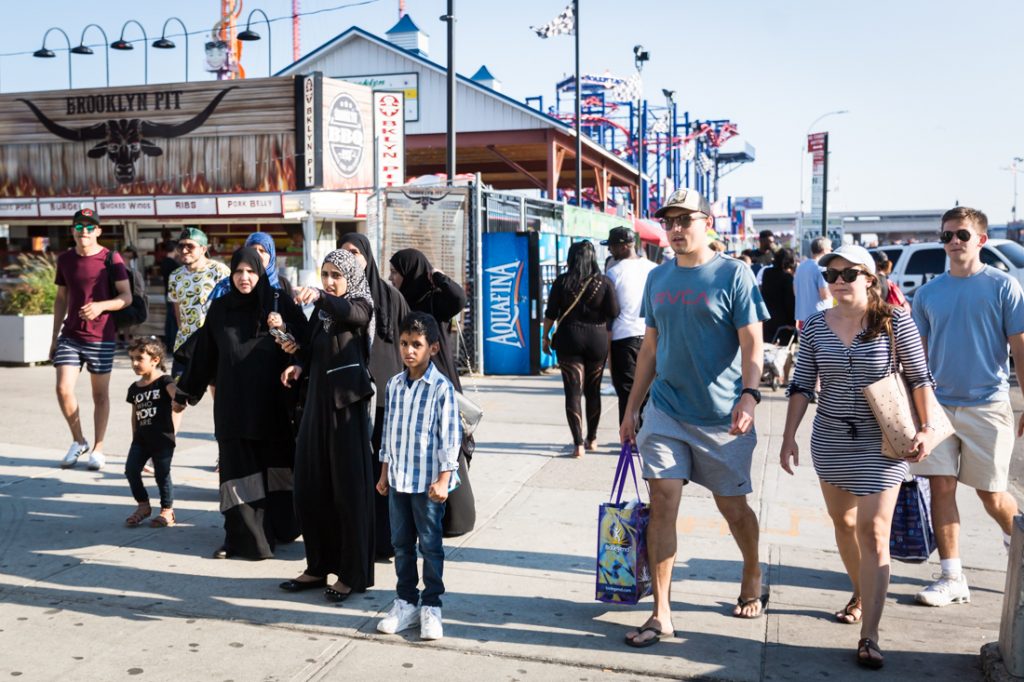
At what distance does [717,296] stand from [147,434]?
12.0 feet

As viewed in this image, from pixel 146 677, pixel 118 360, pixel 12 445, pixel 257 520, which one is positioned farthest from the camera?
pixel 118 360

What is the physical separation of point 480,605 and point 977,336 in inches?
106

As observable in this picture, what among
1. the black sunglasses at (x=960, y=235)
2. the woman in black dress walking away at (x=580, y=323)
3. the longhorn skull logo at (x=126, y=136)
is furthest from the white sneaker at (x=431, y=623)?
the longhorn skull logo at (x=126, y=136)

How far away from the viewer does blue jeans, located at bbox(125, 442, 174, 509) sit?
591cm

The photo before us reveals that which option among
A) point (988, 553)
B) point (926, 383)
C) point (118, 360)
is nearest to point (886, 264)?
point (988, 553)

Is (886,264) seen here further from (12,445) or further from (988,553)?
(12,445)

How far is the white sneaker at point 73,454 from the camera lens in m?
7.55

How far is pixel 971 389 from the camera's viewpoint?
15.3 ft

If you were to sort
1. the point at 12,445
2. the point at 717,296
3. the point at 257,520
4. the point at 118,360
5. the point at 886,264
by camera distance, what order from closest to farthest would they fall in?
Answer: the point at 717,296 → the point at 257,520 → the point at 12,445 → the point at 886,264 → the point at 118,360

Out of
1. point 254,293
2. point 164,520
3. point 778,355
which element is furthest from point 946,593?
point 778,355

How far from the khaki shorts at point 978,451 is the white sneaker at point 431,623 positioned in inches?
92.6

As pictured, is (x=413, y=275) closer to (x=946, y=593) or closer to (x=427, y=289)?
(x=427, y=289)

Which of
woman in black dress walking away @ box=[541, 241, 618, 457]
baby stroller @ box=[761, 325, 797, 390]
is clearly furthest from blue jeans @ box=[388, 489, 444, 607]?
baby stroller @ box=[761, 325, 797, 390]

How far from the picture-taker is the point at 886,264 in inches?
445
